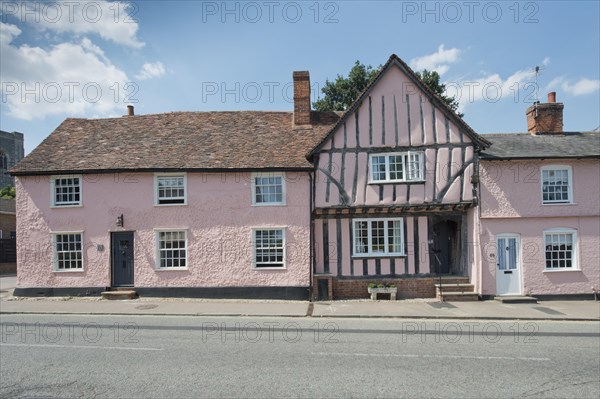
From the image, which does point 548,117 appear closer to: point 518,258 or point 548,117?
point 548,117

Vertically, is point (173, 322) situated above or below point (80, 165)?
below

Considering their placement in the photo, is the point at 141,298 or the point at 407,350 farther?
the point at 141,298

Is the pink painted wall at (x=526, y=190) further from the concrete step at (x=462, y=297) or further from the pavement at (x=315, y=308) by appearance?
the pavement at (x=315, y=308)

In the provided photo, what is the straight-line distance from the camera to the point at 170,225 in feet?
52.0

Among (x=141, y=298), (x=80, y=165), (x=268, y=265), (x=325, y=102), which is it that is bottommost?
(x=141, y=298)

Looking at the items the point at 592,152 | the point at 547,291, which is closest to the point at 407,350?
the point at 547,291

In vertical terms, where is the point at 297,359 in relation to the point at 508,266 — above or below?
below

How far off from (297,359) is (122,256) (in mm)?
10973

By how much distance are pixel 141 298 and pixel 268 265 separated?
5.07 m

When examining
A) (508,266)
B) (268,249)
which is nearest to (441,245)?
(508,266)

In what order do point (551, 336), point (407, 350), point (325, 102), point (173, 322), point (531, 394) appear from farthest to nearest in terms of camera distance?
point (325, 102)
point (173, 322)
point (551, 336)
point (407, 350)
point (531, 394)

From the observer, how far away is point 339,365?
7.20 m

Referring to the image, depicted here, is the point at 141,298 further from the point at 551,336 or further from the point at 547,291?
the point at 547,291

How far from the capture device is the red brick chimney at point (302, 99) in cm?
1820
